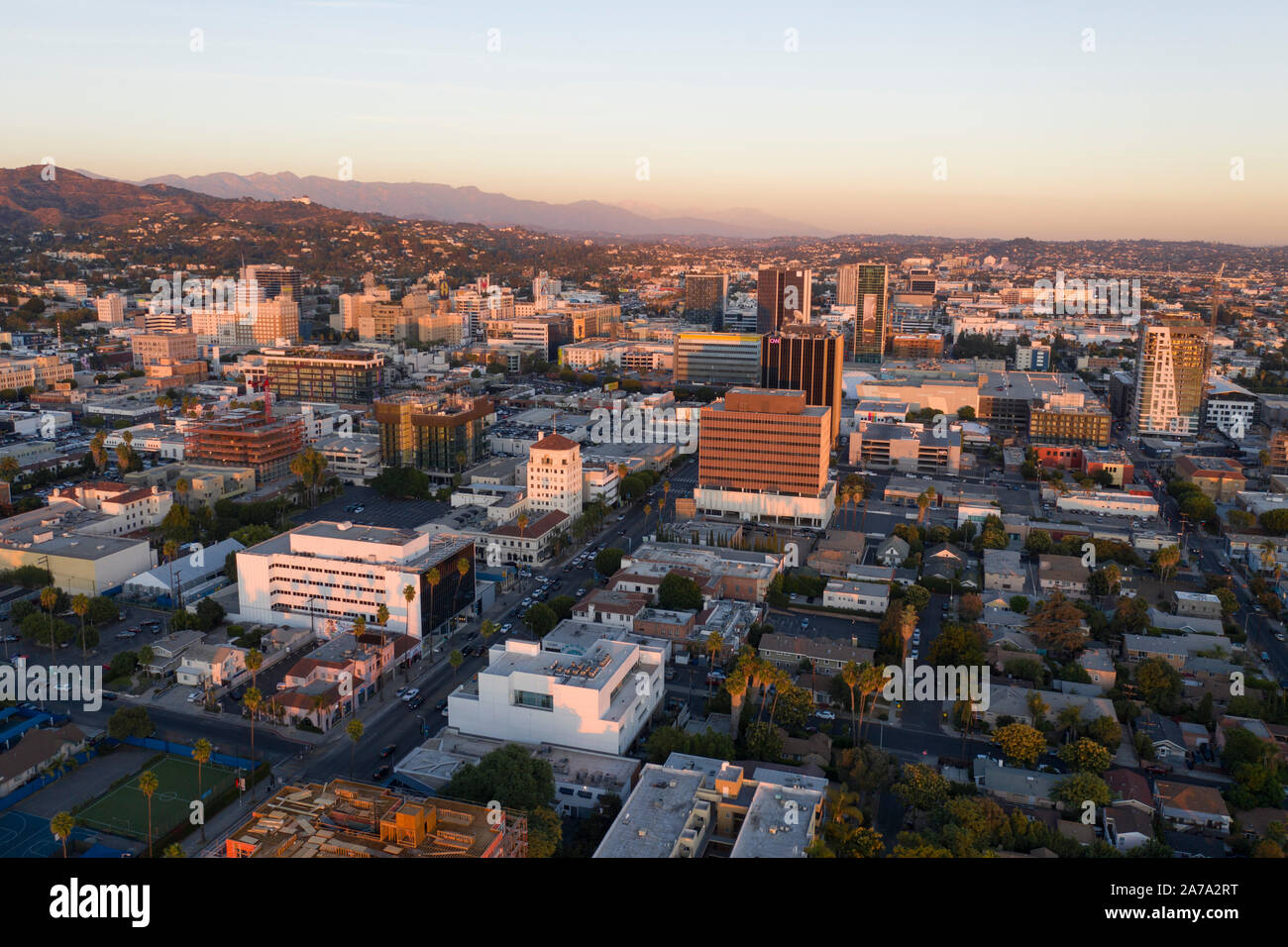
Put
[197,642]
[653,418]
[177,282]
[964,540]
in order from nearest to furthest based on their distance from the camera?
1. [197,642]
2. [964,540]
3. [653,418]
4. [177,282]

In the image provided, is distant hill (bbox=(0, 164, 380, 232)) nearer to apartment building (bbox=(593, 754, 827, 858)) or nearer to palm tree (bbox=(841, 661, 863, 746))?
palm tree (bbox=(841, 661, 863, 746))

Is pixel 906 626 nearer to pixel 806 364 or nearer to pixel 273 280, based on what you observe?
pixel 806 364

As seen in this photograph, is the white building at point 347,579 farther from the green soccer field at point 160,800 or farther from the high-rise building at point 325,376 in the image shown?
the high-rise building at point 325,376

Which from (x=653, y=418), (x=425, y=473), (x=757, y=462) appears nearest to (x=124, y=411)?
(x=425, y=473)

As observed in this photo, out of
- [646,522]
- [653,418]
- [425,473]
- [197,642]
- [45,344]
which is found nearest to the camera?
[197,642]
